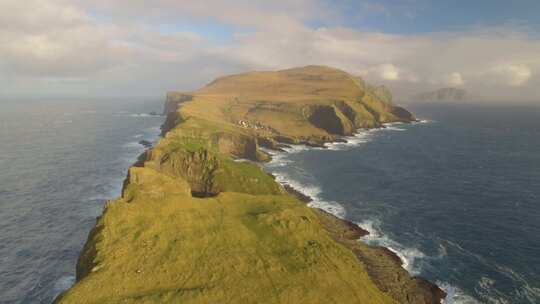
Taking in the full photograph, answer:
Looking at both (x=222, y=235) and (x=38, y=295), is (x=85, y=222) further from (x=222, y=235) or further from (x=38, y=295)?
(x=222, y=235)

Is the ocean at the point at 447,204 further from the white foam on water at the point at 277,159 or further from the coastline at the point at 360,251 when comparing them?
the coastline at the point at 360,251

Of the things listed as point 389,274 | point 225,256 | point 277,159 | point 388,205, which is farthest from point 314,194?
point 225,256

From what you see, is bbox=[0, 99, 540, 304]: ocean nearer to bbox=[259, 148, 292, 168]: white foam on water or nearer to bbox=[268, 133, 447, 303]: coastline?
bbox=[259, 148, 292, 168]: white foam on water

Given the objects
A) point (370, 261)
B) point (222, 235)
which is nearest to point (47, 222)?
point (222, 235)

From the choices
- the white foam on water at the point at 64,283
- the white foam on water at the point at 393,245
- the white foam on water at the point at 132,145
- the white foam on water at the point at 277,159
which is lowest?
the white foam on water at the point at 64,283

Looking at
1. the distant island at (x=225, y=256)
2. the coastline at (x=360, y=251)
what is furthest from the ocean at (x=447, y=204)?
the distant island at (x=225, y=256)
